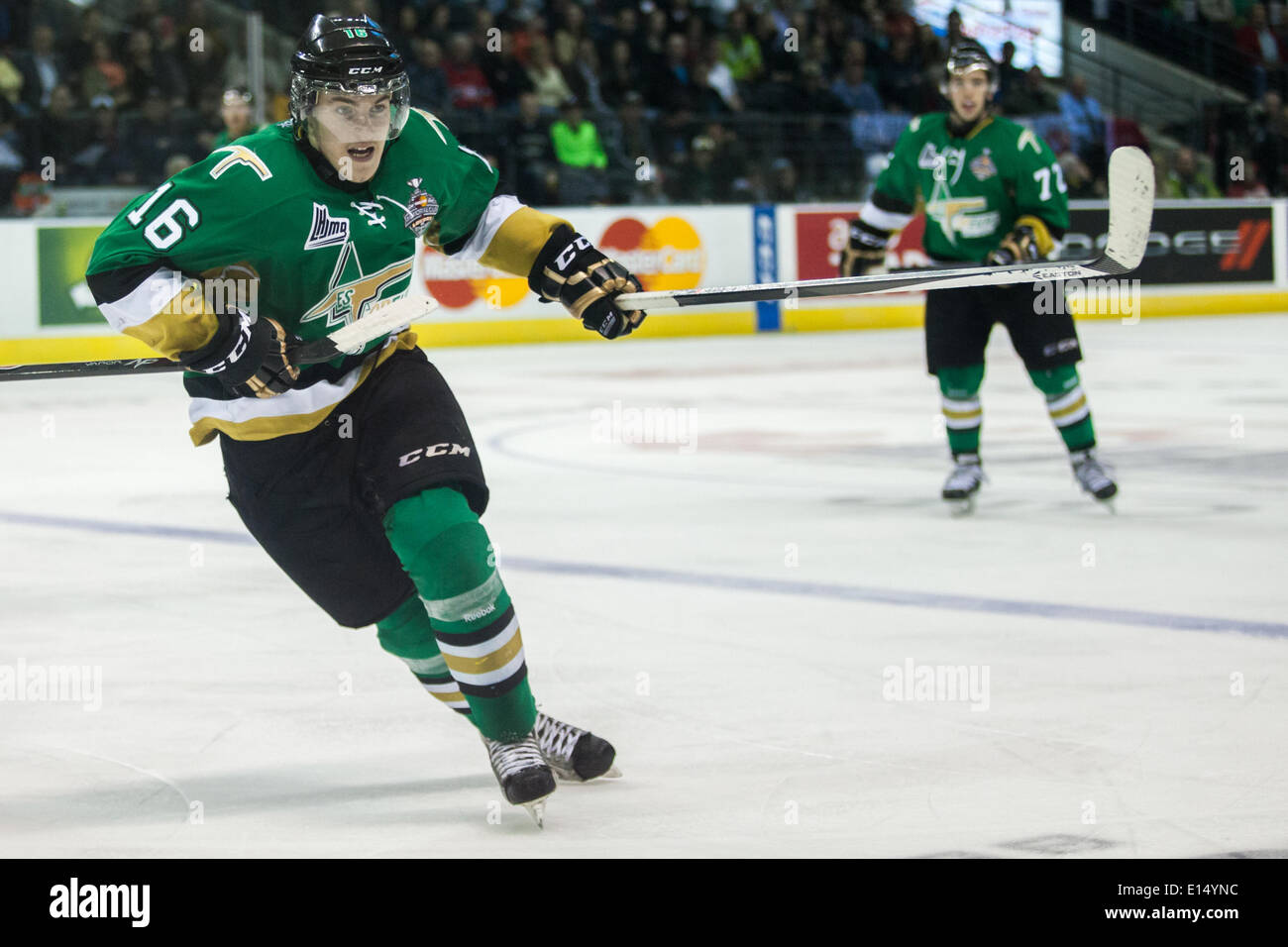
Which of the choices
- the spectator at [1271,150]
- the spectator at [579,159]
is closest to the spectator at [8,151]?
the spectator at [579,159]

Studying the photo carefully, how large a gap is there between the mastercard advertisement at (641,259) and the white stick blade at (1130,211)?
9.49 meters

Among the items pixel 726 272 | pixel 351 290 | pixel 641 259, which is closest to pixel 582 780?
pixel 351 290

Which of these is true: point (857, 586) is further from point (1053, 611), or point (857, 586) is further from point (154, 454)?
point (154, 454)

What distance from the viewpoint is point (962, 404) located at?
6.36m

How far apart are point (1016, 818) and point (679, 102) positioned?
1292 cm

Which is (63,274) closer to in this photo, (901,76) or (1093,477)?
(901,76)

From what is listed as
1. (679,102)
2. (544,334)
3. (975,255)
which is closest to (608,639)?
(975,255)

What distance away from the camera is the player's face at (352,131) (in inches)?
115

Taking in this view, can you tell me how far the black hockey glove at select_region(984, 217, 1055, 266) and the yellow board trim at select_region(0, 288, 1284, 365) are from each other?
706cm

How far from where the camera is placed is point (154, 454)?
796 cm

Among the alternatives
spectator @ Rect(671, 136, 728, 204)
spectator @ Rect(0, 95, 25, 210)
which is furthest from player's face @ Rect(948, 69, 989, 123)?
spectator @ Rect(671, 136, 728, 204)

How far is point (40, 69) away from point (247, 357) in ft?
34.5

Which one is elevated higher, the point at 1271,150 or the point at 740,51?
the point at 740,51

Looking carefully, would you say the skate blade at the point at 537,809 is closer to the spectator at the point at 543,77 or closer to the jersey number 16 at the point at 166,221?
the jersey number 16 at the point at 166,221
